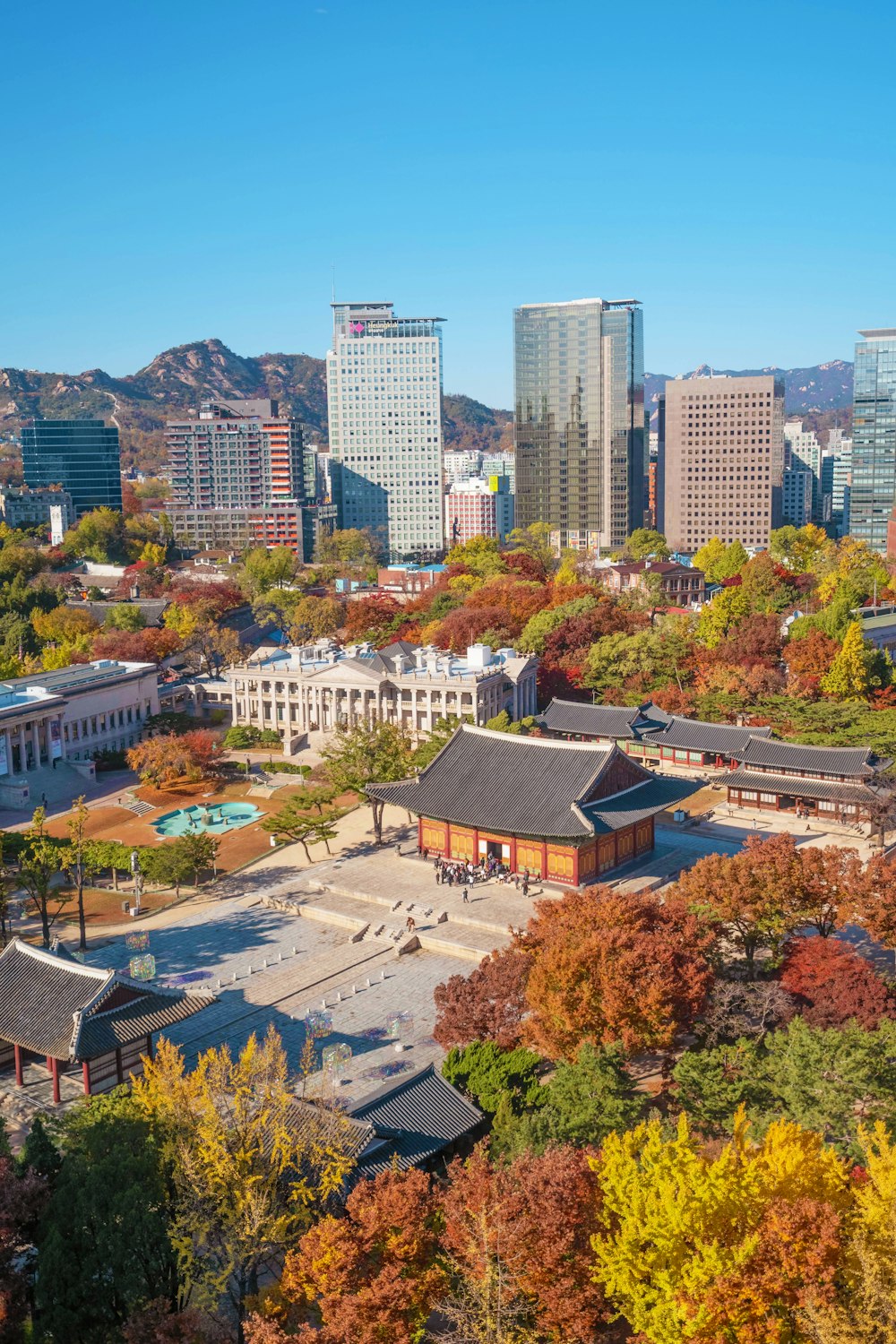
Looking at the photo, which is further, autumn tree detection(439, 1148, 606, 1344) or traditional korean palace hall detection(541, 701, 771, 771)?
traditional korean palace hall detection(541, 701, 771, 771)

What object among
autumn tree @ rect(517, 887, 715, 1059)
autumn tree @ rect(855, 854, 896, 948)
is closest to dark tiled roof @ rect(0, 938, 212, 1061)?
autumn tree @ rect(517, 887, 715, 1059)

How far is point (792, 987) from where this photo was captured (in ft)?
95.2

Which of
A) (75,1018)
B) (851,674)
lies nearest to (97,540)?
(851,674)

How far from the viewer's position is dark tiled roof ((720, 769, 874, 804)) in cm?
4962

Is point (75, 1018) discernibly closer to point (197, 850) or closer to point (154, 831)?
point (197, 850)

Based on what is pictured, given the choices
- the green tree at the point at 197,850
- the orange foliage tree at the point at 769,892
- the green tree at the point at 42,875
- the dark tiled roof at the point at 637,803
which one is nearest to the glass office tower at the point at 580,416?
the dark tiled roof at the point at 637,803

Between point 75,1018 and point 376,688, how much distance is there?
40445 mm

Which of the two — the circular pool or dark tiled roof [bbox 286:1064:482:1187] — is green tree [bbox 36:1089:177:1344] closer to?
dark tiled roof [bbox 286:1064:482:1187]

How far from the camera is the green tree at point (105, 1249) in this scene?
1866 cm

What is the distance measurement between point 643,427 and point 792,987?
137444 mm

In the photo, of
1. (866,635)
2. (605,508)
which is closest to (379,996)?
(866,635)

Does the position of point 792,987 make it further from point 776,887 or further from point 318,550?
point 318,550

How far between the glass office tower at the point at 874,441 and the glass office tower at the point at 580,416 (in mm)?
29130

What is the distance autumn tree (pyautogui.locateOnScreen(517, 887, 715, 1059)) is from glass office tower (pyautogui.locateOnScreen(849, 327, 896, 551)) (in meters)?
120
